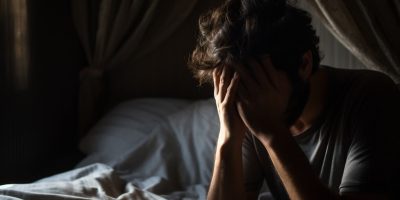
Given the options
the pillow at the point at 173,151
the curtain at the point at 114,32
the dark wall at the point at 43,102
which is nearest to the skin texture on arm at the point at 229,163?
the pillow at the point at 173,151

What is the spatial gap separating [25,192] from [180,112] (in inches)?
32.4

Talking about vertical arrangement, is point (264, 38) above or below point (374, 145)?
above

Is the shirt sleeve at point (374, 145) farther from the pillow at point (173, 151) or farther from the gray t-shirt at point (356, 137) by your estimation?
the pillow at point (173, 151)

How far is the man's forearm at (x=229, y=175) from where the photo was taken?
1.24 m

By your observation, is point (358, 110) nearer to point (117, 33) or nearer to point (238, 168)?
point (238, 168)

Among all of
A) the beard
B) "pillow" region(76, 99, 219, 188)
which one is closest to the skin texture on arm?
the beard

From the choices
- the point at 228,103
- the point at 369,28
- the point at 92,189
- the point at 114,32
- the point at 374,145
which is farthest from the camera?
the point at 114,32

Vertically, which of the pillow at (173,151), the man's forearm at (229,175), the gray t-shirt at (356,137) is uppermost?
the gray t-shirt at (356,137)

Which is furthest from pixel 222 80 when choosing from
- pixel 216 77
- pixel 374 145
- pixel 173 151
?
pixel 173 151

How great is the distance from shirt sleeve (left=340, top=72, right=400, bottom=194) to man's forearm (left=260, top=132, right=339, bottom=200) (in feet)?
0.21

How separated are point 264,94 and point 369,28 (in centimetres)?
86

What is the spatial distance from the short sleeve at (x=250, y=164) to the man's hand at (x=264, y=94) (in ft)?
0.75

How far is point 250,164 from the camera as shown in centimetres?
131

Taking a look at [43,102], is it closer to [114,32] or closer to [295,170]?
[114,32]
